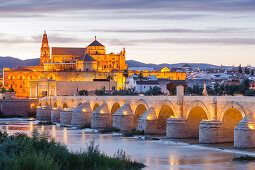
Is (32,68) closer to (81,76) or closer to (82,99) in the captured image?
(81,76)

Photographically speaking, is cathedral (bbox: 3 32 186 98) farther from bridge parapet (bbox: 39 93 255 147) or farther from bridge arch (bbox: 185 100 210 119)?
bridge arch (bbox: 185 100 210 119)

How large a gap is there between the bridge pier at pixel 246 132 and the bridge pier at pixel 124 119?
15.9 meters

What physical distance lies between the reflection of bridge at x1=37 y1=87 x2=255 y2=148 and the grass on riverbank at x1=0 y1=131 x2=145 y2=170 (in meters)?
6.97

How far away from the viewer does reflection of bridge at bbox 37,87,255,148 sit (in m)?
26.3

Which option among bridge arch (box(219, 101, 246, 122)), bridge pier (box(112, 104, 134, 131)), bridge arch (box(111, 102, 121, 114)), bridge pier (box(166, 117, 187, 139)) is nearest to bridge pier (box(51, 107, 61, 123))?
bridge arch (box(111, 102, 121, 114))

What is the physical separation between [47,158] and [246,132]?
1138 cm

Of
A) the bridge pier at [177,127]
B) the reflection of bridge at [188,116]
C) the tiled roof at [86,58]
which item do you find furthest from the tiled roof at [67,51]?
the bridge pier at [177,127]

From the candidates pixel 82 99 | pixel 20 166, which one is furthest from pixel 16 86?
pixel 20 166

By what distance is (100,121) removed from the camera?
149ft

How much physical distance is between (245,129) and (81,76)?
92156 mm

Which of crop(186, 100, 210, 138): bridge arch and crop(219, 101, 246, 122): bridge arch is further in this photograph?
crop(186, 100, 210, 138): bridge arch

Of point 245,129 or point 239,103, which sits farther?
point 239,103

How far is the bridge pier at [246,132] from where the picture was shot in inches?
992

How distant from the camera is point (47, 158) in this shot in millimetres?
17469
